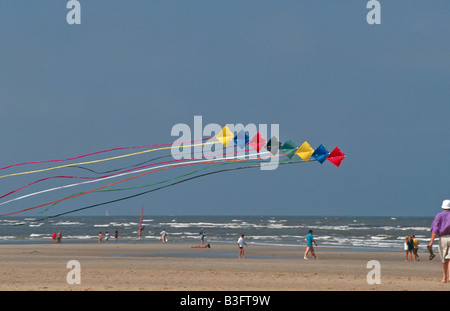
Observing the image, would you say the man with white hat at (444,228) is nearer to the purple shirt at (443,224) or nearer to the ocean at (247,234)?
the purple shirt at (443,224)

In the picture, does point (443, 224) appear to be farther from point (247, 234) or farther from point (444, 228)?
point (247, 234)

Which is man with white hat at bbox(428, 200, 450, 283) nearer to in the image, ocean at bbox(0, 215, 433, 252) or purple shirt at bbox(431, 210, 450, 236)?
purple shirt at bbox(431, 210, 450, 236)

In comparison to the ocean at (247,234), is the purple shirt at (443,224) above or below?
above

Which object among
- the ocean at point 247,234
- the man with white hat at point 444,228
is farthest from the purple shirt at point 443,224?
the ocean at point 247,234

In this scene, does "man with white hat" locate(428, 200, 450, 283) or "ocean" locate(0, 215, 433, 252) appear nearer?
"man with white hat" locate(428, 200, 450, 283)

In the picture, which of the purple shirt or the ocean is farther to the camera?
the ocean

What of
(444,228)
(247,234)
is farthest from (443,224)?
(247,234)

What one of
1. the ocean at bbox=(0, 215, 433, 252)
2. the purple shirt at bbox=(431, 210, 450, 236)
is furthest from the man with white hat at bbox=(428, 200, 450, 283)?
the ocean at bbox=(0, 215, 433, 252)

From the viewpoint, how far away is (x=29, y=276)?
15.4m

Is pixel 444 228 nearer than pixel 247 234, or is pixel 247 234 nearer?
pixel 444 228

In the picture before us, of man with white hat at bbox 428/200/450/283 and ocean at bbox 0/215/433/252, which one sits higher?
man with white hat at bbox 428/200/450/283
